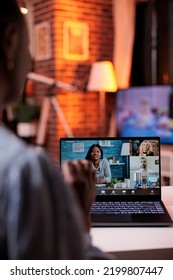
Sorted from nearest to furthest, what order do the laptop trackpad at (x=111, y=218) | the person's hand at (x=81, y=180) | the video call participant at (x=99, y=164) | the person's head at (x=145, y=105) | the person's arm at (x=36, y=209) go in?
the person's arm at (x=36, y=209) < the person's hand at (x=81, y=180) < the laptop trackpad at (x=111, y=218) < the video call participant at (x=99, y=164) < the person's head at (x=145, y=105)

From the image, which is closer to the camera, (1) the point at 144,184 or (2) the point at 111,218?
(2) the point at 111,218

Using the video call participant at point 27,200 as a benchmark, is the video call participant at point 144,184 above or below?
below

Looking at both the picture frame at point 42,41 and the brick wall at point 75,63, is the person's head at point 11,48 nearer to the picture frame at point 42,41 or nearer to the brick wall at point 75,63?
the brick wall at point 75,63

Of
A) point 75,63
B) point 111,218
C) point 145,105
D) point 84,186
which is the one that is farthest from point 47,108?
point 84,186

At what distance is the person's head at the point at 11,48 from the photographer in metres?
0.39

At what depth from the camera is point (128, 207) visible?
99cm

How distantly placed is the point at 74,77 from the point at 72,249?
9.84 feet

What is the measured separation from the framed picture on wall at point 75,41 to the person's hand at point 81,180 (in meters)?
2.77

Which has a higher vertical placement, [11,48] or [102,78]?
[102,78]

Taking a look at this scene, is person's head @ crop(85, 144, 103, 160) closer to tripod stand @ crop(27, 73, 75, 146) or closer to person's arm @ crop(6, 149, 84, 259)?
person's arm @ crop(6, 149, 84, 259)

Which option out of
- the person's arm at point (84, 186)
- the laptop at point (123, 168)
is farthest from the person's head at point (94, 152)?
Result: the person's arm at point (84, 186)

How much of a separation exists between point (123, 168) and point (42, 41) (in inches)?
98.4

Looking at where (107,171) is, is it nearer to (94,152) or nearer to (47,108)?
(94,152)
